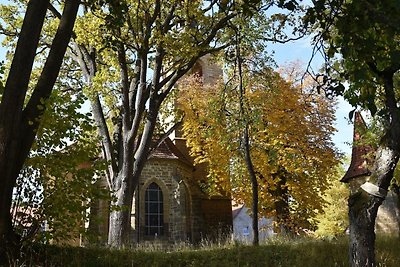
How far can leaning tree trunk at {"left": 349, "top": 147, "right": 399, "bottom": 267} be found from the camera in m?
8.01

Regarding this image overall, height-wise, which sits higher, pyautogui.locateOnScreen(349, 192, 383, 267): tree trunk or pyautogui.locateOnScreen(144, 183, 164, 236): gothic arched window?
pyautogui.locateOnScreen(144, 183, 164, 236): gothic arched window

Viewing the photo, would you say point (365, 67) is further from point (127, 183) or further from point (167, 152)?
point (167, 152)

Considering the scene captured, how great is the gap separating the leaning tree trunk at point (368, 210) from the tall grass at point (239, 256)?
2.83 meters

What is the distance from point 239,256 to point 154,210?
15.0 m

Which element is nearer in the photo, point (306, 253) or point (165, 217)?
point (306, 253)

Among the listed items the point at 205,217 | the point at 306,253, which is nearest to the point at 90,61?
the point at 306,253

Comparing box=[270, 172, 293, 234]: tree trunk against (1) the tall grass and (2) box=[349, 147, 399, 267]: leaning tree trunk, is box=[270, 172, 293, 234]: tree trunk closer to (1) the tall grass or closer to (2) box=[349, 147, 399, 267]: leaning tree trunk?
(1) the tall grass

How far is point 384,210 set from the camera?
2809 cm

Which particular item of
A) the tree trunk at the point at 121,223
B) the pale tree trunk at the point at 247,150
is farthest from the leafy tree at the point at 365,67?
the tree trunk at the point at 121,223

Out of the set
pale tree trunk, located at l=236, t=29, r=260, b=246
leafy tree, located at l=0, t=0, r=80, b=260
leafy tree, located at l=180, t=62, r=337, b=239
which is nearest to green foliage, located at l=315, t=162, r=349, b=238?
leafy tree, located at l=180, t=62, r=337, b=239

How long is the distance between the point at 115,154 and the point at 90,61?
134 inches

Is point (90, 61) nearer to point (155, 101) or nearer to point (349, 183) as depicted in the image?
point (155, 101)

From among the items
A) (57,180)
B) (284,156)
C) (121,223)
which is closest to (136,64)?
(121,223)

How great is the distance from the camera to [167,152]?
27.8 metres
